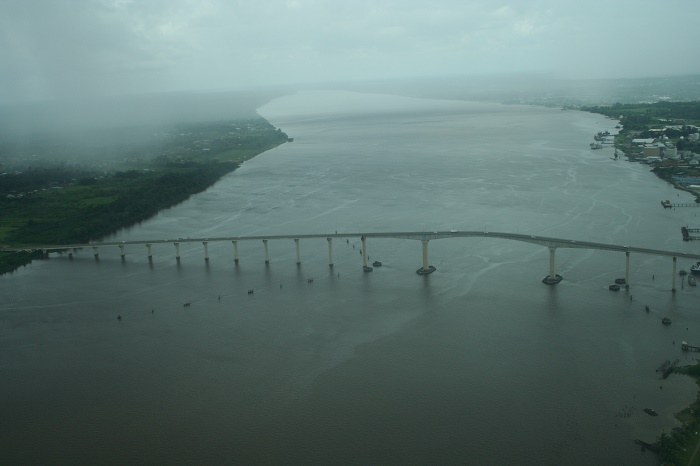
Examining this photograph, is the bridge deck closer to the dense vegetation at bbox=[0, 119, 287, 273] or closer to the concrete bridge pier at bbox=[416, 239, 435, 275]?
the concrete bridge pier at bbox=[416, 239, 435, 275]

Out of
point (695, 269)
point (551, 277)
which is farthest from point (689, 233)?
point (551, 277)

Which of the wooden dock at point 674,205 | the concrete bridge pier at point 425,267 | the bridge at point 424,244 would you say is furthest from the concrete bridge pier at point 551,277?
the wooden dock at point 674,205

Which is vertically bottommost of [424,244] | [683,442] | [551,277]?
[683,442]

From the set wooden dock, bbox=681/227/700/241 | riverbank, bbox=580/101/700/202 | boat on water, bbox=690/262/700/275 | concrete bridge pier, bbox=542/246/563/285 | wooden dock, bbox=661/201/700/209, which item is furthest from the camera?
riverbank, bbox=580/101/700/202

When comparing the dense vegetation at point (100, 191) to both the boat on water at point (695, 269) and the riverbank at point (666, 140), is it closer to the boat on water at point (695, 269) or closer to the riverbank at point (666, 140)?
the boat on water at point (695, 269)

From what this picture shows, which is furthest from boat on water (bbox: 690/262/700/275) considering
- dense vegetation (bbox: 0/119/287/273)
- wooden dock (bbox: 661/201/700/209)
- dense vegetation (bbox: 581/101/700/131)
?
dense vegetation (bbox: 581/101/700/131)

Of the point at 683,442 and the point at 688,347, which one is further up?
the point at 688,347

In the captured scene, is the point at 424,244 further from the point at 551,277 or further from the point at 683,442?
the point at 683,442
